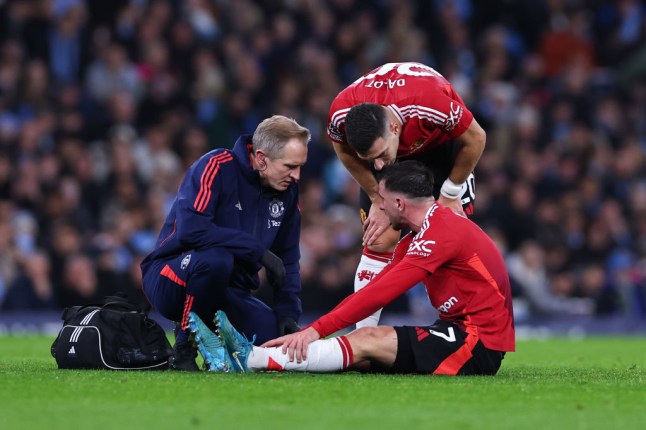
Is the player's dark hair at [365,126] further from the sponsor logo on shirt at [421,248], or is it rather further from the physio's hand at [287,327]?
the physio's hand at [287,327]

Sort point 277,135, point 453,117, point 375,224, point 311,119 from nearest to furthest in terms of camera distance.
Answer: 1. point 277,135
2. point 453,117
3. point 375,224
4. point 311,119

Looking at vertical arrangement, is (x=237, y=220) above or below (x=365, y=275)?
above

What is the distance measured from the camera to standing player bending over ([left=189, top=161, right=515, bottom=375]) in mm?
6891

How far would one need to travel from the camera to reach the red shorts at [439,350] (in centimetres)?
703

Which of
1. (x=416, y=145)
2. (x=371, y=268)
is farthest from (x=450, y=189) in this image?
(x=371, y=268)

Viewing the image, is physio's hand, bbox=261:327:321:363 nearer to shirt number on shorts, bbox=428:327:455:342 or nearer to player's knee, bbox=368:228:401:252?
shirt number on shorts, bbox=428:327:455:342

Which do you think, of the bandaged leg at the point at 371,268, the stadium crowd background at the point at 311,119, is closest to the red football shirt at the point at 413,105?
the bandaged leg at the point at 371,268

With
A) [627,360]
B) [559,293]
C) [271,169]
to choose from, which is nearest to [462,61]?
[559,293]

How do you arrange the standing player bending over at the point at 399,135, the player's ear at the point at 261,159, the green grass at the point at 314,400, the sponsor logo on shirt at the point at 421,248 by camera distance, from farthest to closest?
1. the player's ear at the point at 261,159
2. the standing player bending over at the point at 399,135
3. the sponsor logo on shirt at the point at 421,248
4. the green grass at the point at 314,400

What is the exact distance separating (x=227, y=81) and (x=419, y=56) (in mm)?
3017

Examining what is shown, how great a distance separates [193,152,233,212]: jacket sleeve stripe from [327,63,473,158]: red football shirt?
0.81 meters

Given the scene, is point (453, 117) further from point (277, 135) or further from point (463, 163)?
point (277, 135)

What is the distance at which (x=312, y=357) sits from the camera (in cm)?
696

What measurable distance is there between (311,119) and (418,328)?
970 cm
